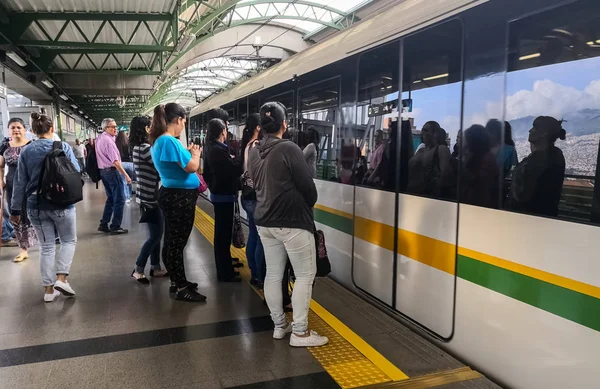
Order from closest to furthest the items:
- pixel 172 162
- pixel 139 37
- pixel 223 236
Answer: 1. pixel 172 162
2. pixel 223 236
3. pixel 139 37

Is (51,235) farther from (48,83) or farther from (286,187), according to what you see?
(48,83)

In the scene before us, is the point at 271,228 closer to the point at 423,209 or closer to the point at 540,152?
the point at 423,209

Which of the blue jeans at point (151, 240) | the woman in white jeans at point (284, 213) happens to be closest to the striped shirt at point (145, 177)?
the blue jeans at point (151, 240)

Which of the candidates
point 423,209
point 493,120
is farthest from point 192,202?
point 493,120

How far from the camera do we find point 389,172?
3688mm

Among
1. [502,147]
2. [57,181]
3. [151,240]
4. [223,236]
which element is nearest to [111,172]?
[151,240]

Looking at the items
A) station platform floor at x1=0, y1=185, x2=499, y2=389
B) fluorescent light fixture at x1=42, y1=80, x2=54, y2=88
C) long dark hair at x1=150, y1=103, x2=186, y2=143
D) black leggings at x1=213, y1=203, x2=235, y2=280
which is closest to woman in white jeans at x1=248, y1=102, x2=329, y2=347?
station platform floor at x1=0, y1=185, x2=499, y2=389

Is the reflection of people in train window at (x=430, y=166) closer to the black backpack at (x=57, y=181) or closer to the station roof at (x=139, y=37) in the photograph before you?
the black backpack at (x=57, y=181)

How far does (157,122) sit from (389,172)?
84.7 inches

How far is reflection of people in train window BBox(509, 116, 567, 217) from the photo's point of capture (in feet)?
7.63

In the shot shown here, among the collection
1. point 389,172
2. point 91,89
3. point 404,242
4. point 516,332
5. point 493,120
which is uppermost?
point 91,89

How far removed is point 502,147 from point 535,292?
84 cm

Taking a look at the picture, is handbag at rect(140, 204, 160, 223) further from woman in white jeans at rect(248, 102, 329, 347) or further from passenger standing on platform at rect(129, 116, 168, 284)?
woman in white jeans at rect(248, 102, 329, 347)

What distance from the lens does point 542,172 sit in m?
2.40
